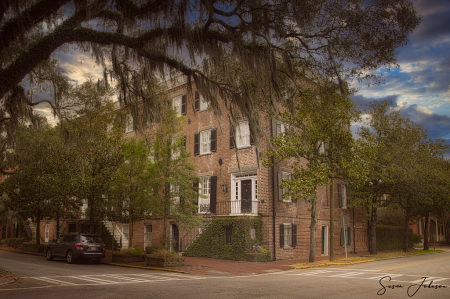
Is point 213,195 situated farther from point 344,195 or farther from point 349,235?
point 349,235

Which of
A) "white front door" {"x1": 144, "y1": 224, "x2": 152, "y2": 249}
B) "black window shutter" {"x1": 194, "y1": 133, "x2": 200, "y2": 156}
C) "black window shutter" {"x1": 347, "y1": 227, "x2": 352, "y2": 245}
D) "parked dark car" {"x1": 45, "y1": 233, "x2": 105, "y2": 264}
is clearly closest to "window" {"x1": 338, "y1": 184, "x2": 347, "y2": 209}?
"black window shutter" {"x1": 347, "y1": 227, "x2": 352, "y2": 245}

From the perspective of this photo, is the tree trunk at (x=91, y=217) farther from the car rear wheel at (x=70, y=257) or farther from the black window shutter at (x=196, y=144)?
the black window shutter at (x=196, y=144)

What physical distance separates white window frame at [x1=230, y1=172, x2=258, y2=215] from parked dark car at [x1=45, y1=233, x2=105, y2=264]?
25.4 ft

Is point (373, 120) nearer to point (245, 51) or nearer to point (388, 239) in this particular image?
point (388, 239)

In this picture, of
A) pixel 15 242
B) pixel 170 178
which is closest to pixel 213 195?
pixel 170 178

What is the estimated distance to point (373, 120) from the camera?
87.4ft

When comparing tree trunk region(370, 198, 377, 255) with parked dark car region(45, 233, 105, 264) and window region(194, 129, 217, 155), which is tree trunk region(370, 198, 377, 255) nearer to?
window region(194, 129, 217, 155)

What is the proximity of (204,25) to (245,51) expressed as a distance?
1.24 meters

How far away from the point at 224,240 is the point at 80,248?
7.64 m

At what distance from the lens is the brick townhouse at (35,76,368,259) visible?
813 inches

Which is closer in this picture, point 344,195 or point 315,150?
point 315,150

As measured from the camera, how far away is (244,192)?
21641 mm

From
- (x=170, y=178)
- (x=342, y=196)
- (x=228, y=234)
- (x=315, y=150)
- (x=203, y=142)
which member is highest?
(x=203, y=142)

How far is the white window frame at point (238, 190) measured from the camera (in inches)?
826
